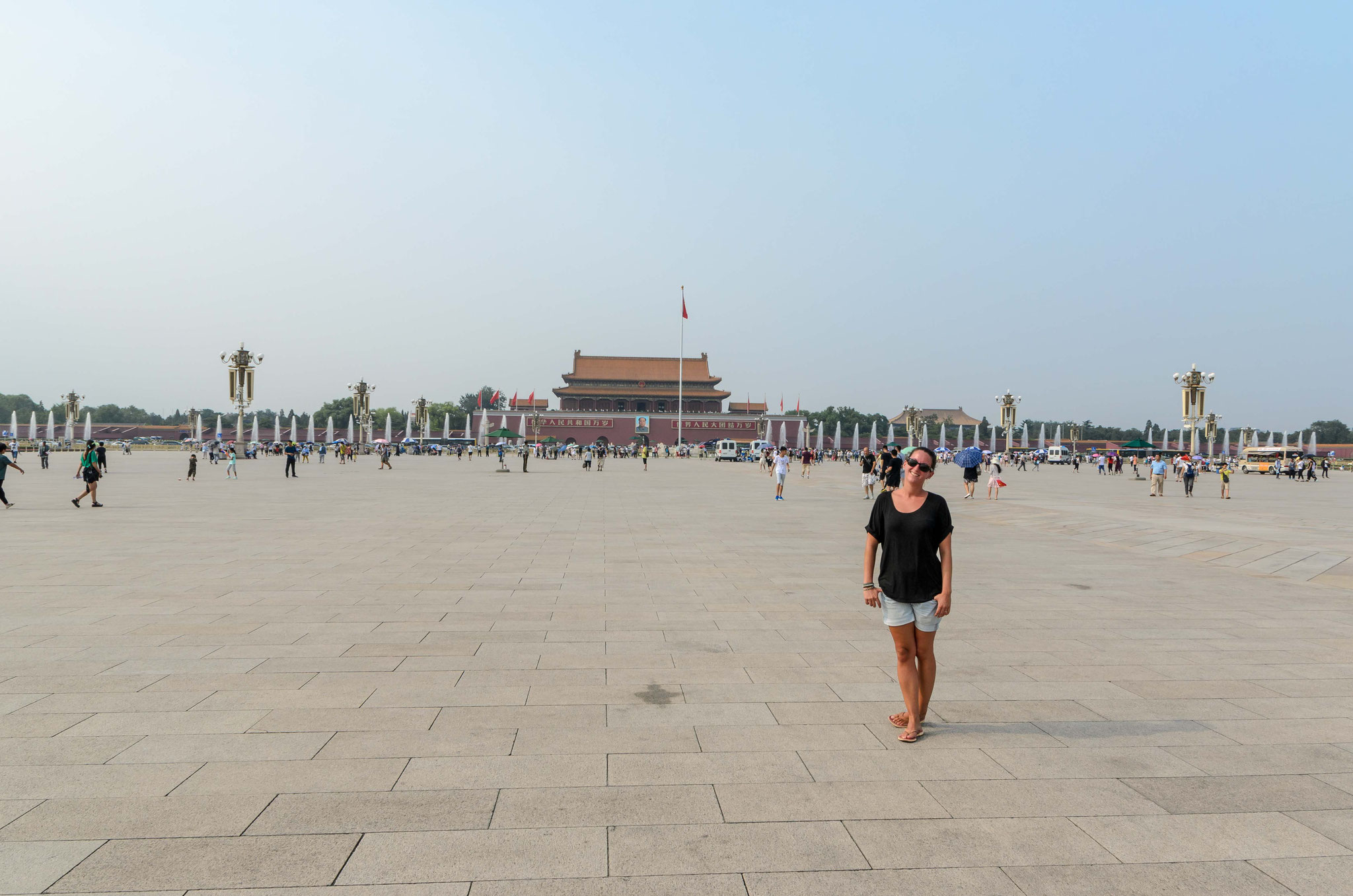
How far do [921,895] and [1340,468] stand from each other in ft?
253

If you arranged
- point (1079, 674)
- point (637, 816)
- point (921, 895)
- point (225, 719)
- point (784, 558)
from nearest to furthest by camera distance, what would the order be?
point (921, 895) < point (637, 816) < point (225, 719) < point (1079, 674) < point (784, 558)

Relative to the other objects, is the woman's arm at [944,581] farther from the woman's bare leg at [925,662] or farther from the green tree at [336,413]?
the green tree at [336,413]

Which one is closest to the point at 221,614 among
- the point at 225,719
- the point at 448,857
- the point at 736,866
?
the point at 225,719

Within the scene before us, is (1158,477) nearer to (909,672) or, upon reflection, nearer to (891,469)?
(891,469)

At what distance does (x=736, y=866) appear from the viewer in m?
2.46

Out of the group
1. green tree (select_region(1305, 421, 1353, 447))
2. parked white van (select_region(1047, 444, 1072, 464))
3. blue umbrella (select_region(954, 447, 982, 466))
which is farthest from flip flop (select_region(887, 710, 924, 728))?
green tree (select_region(1305, 421, 1353, 447))

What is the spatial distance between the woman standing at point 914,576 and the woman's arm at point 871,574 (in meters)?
0.01

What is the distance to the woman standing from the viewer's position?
11.4 ft

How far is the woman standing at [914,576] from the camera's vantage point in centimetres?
346

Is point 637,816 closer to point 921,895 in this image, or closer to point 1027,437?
point 921,895

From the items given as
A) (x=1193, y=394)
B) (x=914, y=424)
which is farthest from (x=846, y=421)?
(x=1193, y=394)

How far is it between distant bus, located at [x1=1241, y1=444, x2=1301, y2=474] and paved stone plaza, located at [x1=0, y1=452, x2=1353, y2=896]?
4549 centimetres

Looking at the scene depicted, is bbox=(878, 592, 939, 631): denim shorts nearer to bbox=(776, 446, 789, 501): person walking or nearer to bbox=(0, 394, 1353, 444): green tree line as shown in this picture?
bbox=(776, 446, 789, 501): person walking

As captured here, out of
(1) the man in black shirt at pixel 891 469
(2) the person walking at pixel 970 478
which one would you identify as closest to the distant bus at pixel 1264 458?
(2) the person walking at pixel 970 478
